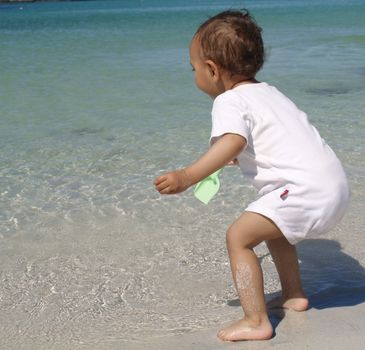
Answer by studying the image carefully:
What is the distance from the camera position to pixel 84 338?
8.49 feet

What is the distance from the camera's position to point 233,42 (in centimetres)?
232

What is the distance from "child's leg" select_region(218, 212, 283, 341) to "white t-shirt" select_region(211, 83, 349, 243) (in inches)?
1.9

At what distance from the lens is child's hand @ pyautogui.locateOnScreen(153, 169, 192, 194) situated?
85.4 inches

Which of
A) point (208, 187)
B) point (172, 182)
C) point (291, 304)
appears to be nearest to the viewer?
point (172, 182)

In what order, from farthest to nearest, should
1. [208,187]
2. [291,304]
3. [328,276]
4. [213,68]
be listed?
[328,276]
[291,304]
[208,187]
[213,68]

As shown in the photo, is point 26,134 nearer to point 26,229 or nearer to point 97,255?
point 26,229

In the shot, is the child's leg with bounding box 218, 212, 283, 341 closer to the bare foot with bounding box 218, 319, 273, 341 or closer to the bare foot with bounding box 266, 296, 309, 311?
the bare foot with bounding box 218, 319, 273, 341

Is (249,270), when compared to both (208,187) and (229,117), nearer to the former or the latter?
(208,187)

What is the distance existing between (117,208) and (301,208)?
2104 mm

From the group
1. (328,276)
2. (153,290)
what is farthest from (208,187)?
(328,276)

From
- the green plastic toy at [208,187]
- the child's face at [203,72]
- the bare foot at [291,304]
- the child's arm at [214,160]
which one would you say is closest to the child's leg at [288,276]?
the bare foot at [291,304]

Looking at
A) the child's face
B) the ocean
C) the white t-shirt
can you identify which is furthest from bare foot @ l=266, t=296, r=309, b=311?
the child's face

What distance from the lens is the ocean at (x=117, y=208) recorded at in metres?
2.84

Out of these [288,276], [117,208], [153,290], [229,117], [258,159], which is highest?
[229,117]
